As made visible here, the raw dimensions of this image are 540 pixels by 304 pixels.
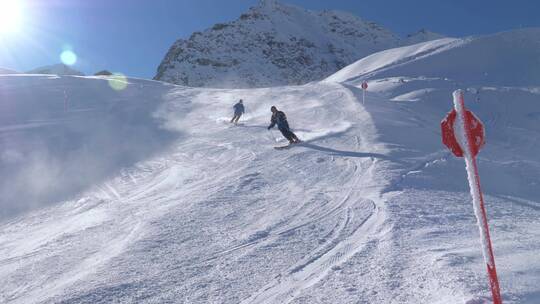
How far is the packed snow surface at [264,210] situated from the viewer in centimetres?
427

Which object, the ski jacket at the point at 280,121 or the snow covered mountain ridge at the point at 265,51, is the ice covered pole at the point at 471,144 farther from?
the snow covered mountain ridge at the point at 265,51

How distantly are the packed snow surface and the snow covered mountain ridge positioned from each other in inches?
4387

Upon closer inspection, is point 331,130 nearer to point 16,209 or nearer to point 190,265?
point 16,209

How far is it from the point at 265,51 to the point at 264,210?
158 meters

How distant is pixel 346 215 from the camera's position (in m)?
6.37

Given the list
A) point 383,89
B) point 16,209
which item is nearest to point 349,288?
point 16,209

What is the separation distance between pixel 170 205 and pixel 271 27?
591 ft

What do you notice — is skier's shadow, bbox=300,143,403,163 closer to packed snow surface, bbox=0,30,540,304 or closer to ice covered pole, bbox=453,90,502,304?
packed snow surface, bbox=0,30,540,304

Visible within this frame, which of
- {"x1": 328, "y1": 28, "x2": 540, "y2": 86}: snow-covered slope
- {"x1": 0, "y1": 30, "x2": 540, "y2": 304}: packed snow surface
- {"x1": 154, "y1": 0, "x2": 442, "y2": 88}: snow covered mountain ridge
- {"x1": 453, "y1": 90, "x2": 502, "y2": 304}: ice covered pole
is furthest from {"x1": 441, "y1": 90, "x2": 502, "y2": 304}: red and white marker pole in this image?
{"x1": 154, "y1": 0, "x2": 442, "y2": 88}: snow covered mountain ridge

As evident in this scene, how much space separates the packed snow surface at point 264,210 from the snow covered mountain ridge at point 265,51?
366 ft

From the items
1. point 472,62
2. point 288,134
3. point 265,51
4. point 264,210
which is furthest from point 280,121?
point 265,51

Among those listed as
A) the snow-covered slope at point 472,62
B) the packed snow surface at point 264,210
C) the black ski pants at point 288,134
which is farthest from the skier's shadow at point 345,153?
the snow-covered slope at point 472,62

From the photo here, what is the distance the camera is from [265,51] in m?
160

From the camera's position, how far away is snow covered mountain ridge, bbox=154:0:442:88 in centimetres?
13800
